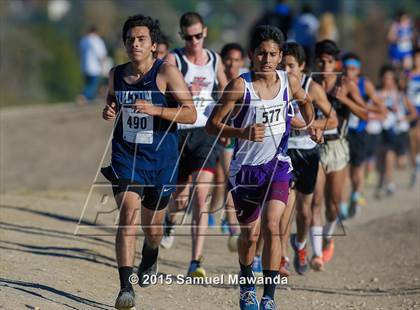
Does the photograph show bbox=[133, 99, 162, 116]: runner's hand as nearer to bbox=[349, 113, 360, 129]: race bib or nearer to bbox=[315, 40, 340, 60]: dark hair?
bbox=[315, 40, 340, 60]: dark hair

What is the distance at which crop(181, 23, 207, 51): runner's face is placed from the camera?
1120 cm

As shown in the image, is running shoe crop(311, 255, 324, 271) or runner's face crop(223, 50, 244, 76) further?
runner's face crop(223, 50, 244, 76)

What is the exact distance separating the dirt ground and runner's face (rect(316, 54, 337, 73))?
2.23m

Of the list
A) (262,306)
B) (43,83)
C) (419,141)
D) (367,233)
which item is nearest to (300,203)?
(262,306)

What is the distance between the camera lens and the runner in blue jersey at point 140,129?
8453mm

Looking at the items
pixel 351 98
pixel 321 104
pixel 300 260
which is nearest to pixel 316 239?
pixel 300 260

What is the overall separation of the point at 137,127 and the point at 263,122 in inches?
40.6

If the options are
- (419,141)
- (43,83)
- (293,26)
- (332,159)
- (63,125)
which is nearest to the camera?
(332,159)

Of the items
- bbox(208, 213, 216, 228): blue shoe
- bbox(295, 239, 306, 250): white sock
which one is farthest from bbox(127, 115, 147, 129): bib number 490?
bbox(208, 213, 216, 228): blue shoe

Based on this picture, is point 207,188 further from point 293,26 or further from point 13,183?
point 293,26

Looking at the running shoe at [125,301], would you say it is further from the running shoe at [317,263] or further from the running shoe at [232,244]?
the running shoe at [232,244]

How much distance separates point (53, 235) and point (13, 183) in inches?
345

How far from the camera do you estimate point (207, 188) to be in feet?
35.9

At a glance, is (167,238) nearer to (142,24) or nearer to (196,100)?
(196,100)
